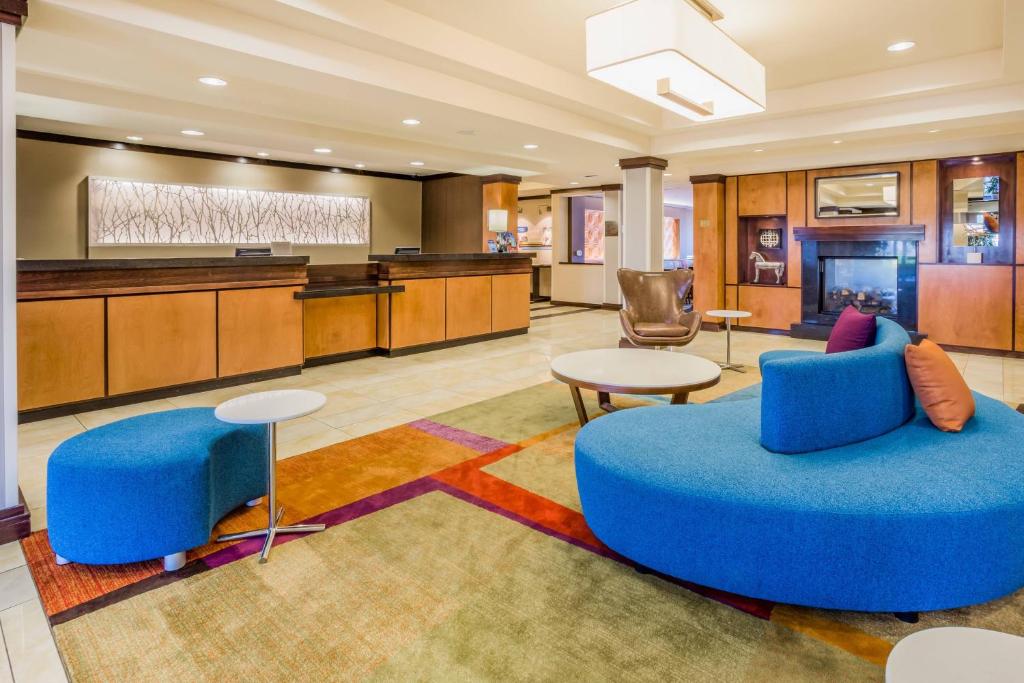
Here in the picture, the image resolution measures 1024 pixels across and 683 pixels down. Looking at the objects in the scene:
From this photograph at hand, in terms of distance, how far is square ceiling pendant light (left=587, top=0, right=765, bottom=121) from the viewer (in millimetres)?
3488

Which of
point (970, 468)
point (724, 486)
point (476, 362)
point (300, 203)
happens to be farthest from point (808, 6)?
point (300, 203)

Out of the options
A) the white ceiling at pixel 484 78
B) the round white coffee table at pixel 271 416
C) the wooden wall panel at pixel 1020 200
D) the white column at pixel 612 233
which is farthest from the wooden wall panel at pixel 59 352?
the wooden wall panel at pixel 1020 200

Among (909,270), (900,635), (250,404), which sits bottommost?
(900,635)

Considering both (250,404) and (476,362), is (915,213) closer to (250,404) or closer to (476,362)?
(476,362)

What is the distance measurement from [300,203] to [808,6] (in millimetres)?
→ 7980

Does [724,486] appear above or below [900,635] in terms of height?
above

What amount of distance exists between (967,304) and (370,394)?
24.2ft

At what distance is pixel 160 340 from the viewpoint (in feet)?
15.9

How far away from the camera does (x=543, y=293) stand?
47.1 feet

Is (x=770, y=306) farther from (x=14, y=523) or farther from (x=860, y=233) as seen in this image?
(x=14, y=523)

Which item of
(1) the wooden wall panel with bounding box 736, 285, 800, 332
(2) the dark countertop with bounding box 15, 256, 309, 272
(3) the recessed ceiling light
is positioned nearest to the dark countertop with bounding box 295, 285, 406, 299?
(2) the dark countertop with bounding box 15, 256, 309, 272

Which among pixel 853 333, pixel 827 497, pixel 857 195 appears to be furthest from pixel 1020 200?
pixel 827 497

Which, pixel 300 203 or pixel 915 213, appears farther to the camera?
pixel 300 203

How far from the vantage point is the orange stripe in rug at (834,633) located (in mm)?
1812
